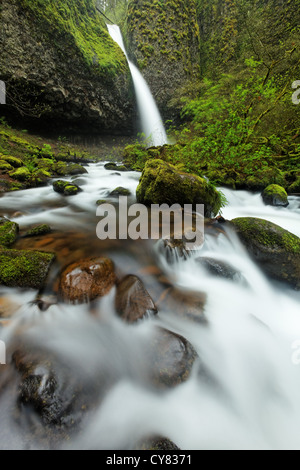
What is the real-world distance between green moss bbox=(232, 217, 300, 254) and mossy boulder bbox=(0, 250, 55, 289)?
3007 mm

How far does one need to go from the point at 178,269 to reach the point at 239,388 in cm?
137

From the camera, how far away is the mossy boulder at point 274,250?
8.85 feet

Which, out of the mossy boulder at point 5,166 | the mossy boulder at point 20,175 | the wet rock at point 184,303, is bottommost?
the wet rock at point 184,303

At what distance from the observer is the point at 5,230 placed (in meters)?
2.96

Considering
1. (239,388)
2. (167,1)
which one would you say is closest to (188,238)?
(239,388)

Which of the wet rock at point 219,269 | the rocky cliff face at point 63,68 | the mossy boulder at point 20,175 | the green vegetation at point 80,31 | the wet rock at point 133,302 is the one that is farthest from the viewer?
the green vegetation at point 80,31

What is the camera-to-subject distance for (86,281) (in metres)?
2.13

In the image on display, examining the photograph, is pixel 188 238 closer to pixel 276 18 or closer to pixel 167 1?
pixel 276 18

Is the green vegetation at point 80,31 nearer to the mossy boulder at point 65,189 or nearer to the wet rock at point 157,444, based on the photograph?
the mossy boulder at point 65,189

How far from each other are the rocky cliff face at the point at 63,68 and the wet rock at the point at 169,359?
8.77 meters

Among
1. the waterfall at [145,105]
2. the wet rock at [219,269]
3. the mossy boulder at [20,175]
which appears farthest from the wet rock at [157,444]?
the waterfall at [145,105]

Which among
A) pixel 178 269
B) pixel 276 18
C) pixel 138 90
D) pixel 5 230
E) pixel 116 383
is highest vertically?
pixel 276 18

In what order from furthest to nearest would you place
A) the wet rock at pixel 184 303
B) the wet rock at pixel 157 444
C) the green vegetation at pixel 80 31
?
the green vegetation at pixel 80 31 < the wet rock at pixel 184 303 < the wet rock at pixel 157 444

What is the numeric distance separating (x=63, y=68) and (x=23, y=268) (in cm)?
1476
